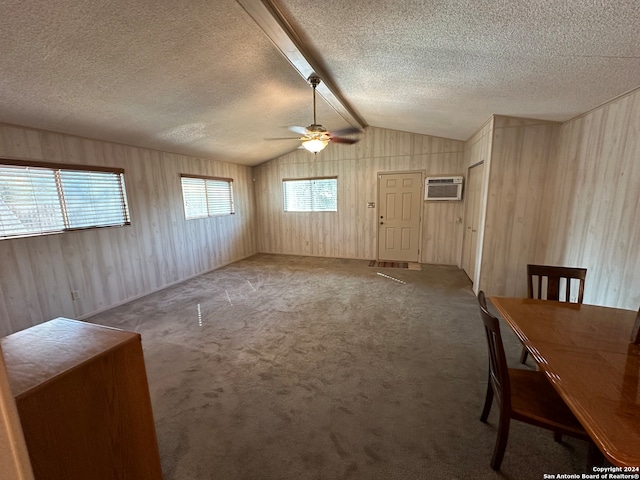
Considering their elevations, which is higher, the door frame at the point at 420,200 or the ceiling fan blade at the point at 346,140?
the ceiling fan blade at the point at 346,140

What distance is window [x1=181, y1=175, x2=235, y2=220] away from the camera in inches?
201

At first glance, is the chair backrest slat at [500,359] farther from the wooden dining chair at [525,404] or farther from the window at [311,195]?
the window at [311,195]

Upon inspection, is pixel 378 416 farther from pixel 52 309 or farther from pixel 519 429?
pixel 52 309

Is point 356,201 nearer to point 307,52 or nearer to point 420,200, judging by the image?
point 420,200

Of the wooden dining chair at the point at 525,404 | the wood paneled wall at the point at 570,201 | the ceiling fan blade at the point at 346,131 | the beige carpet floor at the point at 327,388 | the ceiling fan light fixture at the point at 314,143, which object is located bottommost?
the beige carpet floor at the point at 327,388

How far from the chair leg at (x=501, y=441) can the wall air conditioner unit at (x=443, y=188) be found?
4.45m

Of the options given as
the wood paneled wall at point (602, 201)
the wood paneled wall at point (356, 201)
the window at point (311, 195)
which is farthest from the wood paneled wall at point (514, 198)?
the window at point (311, 195)

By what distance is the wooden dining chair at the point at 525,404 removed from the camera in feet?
4.06

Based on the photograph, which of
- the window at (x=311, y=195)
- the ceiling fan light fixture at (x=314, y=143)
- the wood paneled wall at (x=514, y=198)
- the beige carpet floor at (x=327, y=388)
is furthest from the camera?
the window at (x=311, y=195)

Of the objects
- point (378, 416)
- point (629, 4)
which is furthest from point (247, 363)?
point (629, 4)

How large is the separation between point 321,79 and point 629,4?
233cm

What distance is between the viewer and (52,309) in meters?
3.17

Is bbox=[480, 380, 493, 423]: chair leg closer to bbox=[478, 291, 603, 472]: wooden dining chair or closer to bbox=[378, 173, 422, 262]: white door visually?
bbox=[478, 291, 603, 472]: wooden dining chair

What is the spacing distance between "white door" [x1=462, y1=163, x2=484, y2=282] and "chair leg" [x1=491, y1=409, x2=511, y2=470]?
3096 millimetres
